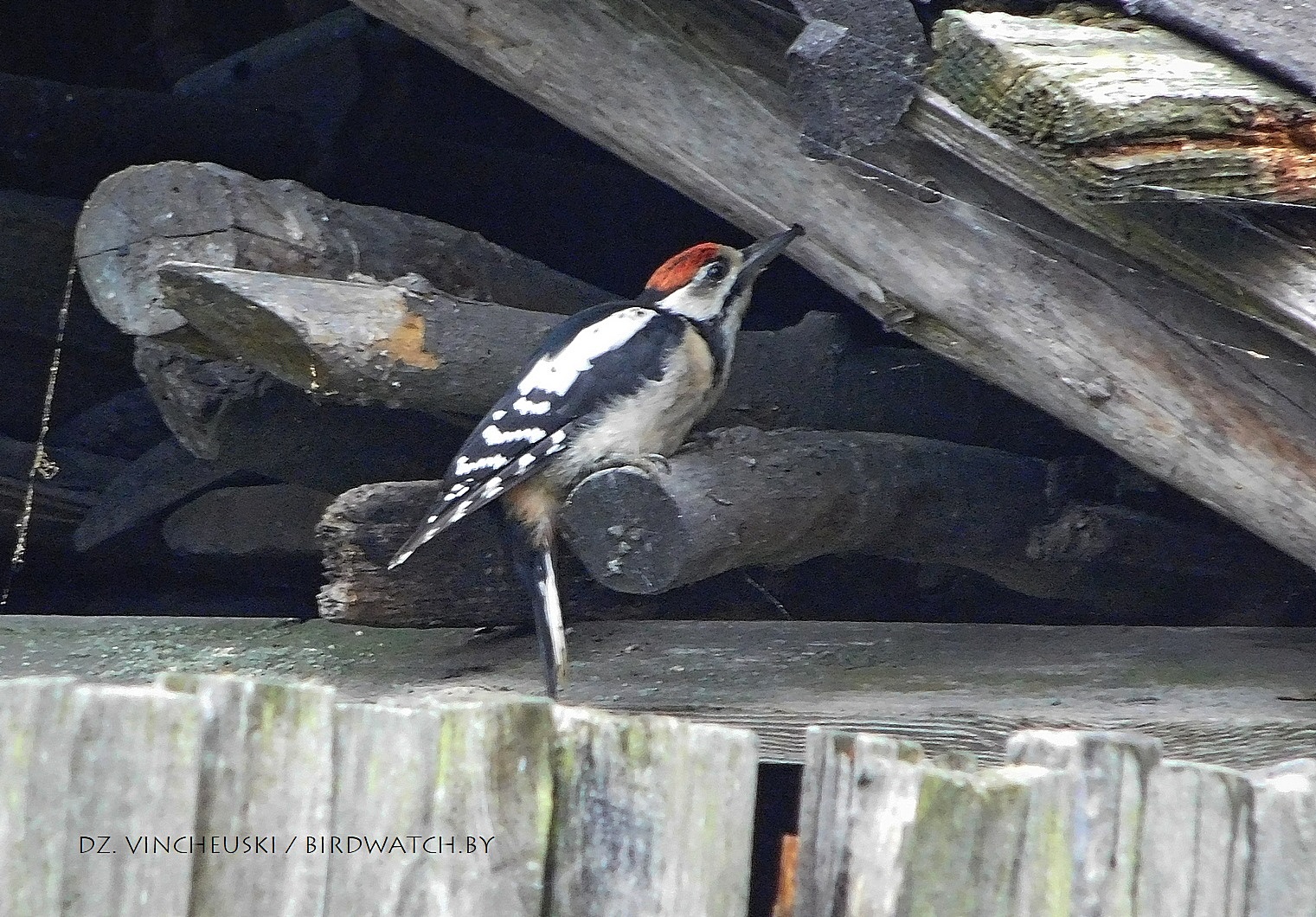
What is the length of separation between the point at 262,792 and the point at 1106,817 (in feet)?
2.58

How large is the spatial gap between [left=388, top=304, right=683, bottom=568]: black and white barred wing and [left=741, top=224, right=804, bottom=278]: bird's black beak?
21 cm

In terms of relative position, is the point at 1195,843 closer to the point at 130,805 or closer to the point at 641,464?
the point at 130,805

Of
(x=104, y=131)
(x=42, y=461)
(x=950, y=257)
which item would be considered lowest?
(x=42, y=461)

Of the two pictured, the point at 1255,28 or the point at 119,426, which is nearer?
the point at 1255,28

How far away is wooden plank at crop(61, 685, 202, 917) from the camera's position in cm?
126

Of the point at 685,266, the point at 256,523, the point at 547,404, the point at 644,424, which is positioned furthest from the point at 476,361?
the point at 256,523

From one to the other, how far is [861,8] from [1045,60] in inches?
11.7

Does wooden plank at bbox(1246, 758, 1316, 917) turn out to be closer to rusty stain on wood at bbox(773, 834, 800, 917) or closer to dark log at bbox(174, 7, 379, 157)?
rusty stain on wood at bbox(773, 834, 800, 917)

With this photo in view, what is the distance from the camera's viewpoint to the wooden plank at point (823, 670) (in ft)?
6.97

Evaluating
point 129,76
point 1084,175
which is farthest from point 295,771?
point 129,76

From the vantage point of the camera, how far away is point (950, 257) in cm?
212

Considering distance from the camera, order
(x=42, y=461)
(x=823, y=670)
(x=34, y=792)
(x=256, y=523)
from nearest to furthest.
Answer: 1. (x=34, y=792)
2. (x=823, y=670)
3. (x=256, y=523)
4. (x=42, y=461)

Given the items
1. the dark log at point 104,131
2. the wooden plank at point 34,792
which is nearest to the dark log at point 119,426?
the dark log at point 104,131

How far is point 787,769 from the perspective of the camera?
9.39 feet
